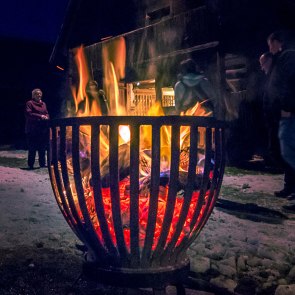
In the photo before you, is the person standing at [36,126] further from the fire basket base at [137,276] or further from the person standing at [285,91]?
the fire basket base at [137,276]

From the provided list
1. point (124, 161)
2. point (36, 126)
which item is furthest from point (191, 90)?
point (36, 126)

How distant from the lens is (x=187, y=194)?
5.99ft

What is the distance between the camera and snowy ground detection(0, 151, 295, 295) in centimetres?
216

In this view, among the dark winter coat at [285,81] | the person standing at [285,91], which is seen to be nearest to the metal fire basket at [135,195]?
the person standing at [285,91]

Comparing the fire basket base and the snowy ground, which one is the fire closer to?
the fire basket base

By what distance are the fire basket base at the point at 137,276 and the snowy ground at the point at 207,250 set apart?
0.64 ft

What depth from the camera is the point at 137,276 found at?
186 centimetres

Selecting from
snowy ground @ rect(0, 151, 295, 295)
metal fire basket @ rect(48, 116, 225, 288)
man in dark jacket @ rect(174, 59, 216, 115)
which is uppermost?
man in dark jacket @ rect(174, 59, 216, 115)

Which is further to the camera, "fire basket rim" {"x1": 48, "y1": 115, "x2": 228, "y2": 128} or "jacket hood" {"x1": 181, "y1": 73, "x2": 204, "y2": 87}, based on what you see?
"jacket hood" {"x1": 181, "y1": 73, "x2": 204, "y2": 87}

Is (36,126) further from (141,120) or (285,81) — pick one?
(141,120)

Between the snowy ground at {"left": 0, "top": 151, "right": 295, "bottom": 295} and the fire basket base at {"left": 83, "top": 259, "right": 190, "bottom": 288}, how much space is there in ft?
0.64

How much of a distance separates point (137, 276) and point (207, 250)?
1.05 metres

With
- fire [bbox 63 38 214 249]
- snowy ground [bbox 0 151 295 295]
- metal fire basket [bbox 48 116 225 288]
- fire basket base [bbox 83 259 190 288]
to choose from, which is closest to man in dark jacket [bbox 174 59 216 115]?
snowy ground [bbox 0 151 295 295]

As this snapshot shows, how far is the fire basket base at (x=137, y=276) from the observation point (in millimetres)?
1863
